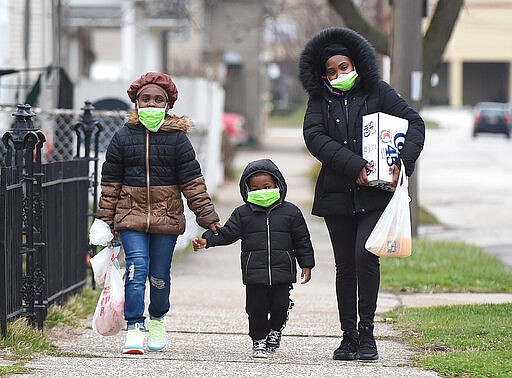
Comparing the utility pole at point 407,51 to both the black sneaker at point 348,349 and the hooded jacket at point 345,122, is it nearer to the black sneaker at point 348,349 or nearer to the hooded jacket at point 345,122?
the hooded jacket at point 345,122

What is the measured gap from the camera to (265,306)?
684 centimetres

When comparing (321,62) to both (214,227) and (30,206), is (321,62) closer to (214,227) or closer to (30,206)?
(214,227)

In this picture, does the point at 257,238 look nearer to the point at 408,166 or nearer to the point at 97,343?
the point at 408,166

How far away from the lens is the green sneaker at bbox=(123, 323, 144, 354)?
6.87 m

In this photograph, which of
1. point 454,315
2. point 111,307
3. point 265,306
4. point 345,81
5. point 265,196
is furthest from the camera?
point 454,315

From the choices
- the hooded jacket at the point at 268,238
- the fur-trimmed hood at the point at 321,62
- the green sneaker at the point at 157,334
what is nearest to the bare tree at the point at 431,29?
the fur-trimmed hood at the point at 321,62

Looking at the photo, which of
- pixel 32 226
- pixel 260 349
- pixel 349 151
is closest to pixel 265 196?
pixel 349 151

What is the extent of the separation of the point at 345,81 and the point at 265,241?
3.39ft

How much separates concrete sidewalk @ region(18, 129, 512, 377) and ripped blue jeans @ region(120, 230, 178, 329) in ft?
0.92

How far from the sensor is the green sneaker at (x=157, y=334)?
704cm

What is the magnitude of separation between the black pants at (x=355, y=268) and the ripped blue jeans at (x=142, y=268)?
988 millimetres

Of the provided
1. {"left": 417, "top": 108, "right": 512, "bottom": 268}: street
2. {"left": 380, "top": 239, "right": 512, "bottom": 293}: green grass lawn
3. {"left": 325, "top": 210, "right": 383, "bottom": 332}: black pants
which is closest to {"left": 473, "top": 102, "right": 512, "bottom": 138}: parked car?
{"left": 417, "top": 108, "right": 512, "bottom": 268}: street

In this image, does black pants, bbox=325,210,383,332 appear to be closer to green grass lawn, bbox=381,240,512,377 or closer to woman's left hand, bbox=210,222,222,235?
green grass lawn, bbox=381,240,512,377

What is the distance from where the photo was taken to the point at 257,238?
266 inches
